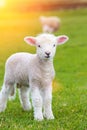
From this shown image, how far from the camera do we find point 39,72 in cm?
746

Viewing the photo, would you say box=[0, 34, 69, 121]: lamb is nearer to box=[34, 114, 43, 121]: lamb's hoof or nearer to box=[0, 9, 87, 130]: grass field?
box=[34, 114, 43, 121]: lamb's hoof

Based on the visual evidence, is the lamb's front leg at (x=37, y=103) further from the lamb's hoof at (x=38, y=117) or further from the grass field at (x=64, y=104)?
the grass field at (x=64, y=104)

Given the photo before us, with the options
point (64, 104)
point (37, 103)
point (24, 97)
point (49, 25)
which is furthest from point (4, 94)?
point (49, 25)

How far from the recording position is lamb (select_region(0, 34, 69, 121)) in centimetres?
730

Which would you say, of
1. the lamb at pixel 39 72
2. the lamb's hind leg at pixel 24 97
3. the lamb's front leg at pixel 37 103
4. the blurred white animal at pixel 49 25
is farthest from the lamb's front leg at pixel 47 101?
the blurred white animal at pixel 49 25

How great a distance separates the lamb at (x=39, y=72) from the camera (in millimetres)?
7303

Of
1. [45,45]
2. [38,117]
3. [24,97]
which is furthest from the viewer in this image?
[24,97]

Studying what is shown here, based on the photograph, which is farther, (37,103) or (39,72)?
(39,72)

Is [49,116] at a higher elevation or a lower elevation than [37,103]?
lower

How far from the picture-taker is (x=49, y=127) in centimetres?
678

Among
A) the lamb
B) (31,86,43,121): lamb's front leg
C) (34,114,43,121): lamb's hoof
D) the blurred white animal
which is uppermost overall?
the blurred white animal

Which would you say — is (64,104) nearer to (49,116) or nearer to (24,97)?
(24,97)

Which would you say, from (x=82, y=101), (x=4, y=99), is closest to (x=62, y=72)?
(x=82, y=101)

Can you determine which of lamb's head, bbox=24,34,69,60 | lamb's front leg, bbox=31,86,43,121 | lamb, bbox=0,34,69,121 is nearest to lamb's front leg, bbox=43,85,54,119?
lamb, bbox=0,34,69,121
